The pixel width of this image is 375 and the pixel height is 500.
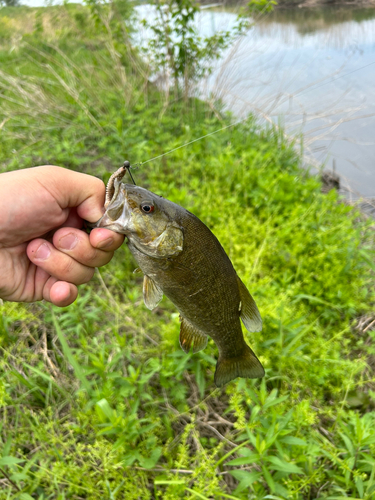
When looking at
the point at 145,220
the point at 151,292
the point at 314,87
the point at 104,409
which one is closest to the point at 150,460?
the point at 104,409

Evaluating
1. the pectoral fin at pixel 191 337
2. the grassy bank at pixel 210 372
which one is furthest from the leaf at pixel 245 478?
the pectoral fin at pixel 191 337

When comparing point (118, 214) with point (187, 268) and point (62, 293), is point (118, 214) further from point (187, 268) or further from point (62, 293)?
point (62, 293)

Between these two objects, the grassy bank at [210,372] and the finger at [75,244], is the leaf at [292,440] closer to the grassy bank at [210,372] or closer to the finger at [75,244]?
the grassy bank at [210,372]

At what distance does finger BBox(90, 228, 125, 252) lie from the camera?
5.41ft

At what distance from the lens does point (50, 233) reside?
6.34 ft

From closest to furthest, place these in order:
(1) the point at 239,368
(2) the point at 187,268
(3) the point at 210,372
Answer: (2) the point at 187,268, (1) the point at 239,368, (3) the point at 210,372

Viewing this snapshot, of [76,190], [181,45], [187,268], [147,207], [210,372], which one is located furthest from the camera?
[181,45]

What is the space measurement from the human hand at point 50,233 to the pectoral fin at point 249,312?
0.70 metres

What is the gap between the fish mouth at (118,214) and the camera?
151cm

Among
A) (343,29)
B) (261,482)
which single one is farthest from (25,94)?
(343,29)

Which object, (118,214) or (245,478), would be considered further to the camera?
(245,478)

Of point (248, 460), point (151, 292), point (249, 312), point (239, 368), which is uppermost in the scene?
point (151, 292)

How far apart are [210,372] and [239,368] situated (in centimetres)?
76

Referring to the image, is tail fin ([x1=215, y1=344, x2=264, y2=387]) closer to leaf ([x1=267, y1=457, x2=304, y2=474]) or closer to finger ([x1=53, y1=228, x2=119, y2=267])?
leaf ([x1=267, y1=457, x2=304, y2=474])
